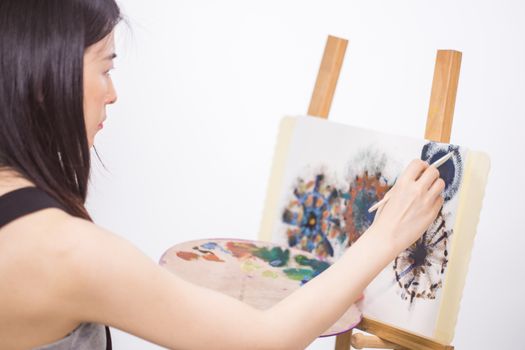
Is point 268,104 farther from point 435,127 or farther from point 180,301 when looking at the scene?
point 180,301

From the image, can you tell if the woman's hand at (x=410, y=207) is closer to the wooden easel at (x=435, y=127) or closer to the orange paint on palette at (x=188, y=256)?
the wooden easel at (x=435, y=127)

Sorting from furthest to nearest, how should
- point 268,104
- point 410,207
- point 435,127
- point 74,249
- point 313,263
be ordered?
point 268,104 < point 313,263 < point 435,127 < point 410,207 < point 74,249

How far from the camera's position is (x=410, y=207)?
3.17 feet

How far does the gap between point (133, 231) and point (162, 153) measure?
327mm

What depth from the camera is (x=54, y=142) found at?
80cm

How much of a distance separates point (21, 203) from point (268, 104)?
1368 millimetres

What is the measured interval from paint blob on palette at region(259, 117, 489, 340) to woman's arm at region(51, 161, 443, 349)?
0.40 metres

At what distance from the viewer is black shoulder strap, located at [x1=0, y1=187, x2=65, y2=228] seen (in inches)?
27.7

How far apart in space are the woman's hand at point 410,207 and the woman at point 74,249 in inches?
1.6

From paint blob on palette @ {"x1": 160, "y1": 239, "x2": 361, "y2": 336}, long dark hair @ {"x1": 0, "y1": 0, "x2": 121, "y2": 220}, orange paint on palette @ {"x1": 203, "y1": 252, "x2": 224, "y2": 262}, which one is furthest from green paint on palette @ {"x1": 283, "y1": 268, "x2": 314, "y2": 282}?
long dark hair @ {"x1": 0, "y1": 0, "x2": 121, "y2": 220}

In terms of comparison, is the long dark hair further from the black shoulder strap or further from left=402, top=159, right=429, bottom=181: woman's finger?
left=402, top=159, right=429, bottom=181: woman's finger

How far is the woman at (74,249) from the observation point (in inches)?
27.3

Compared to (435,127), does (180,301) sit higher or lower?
lower

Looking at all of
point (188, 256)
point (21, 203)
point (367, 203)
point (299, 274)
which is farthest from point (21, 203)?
point (367, 203)
